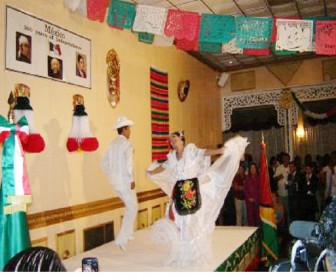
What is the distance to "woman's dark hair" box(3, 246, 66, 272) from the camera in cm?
110

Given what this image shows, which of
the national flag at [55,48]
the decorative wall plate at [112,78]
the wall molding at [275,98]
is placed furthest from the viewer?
the wall molding at [275,98]

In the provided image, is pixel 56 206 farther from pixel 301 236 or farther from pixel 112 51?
pixel 301 236

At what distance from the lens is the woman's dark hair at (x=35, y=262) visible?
1.10 m

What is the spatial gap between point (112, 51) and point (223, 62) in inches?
144

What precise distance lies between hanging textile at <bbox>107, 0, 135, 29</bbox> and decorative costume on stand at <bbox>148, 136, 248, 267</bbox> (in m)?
1.42

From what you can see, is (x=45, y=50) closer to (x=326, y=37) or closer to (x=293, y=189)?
(x=326, y=37)

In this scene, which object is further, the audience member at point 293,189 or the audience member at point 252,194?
the audience member at point 293,189

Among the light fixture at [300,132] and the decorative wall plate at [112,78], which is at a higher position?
the decorative wall plate at [112,78]

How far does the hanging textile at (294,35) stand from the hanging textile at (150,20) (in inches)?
48.7

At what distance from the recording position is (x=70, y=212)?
3791 mm

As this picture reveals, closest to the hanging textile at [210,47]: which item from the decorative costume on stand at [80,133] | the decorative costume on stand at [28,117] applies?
the decorative costume on stand at [80,133]

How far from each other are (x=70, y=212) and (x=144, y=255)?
0.88 metres

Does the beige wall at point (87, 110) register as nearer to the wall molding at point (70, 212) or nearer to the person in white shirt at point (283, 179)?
the wall molding at point (70, 212)

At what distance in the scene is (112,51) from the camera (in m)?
4.62
